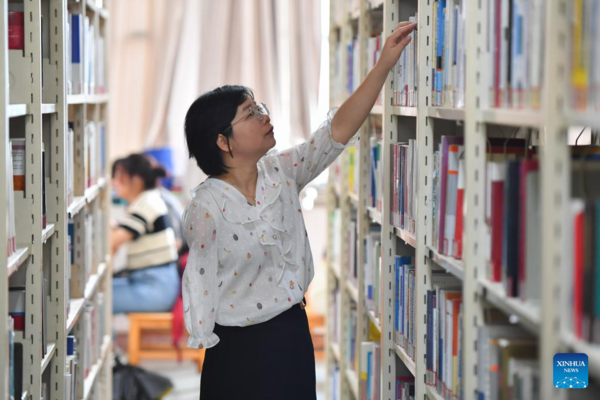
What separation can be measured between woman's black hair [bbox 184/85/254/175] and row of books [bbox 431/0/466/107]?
1.98 ft

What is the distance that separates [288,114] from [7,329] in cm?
416

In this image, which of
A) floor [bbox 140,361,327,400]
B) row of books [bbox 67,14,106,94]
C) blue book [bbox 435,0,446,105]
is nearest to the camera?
blue book [bbox 435,0,446,105]

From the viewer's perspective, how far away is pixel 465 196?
1.77 meters

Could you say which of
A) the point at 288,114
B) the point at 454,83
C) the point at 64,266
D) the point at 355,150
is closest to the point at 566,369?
the point at 454,83

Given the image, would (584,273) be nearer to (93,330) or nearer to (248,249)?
(248,249)

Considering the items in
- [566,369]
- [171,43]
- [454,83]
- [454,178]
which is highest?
[171,43]

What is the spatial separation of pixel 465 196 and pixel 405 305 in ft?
2.45

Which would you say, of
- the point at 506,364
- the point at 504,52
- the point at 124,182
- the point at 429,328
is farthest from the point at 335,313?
the point at 504,52

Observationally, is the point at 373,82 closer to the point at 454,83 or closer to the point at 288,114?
the point at 454,83

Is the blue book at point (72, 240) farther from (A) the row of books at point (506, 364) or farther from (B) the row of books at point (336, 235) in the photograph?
(A) the row of books at point (506, 364)

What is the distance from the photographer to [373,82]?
7.79ft

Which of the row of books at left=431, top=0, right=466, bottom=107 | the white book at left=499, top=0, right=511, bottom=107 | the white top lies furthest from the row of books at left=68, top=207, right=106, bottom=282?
the white book at left=499, top=0, right=511, bottom=107

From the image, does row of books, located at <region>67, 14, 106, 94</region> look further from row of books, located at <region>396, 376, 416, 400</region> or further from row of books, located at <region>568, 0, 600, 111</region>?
row of books, located at <region>568, 0, 600, 111</region>

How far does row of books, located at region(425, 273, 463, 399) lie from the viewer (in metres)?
1.90
